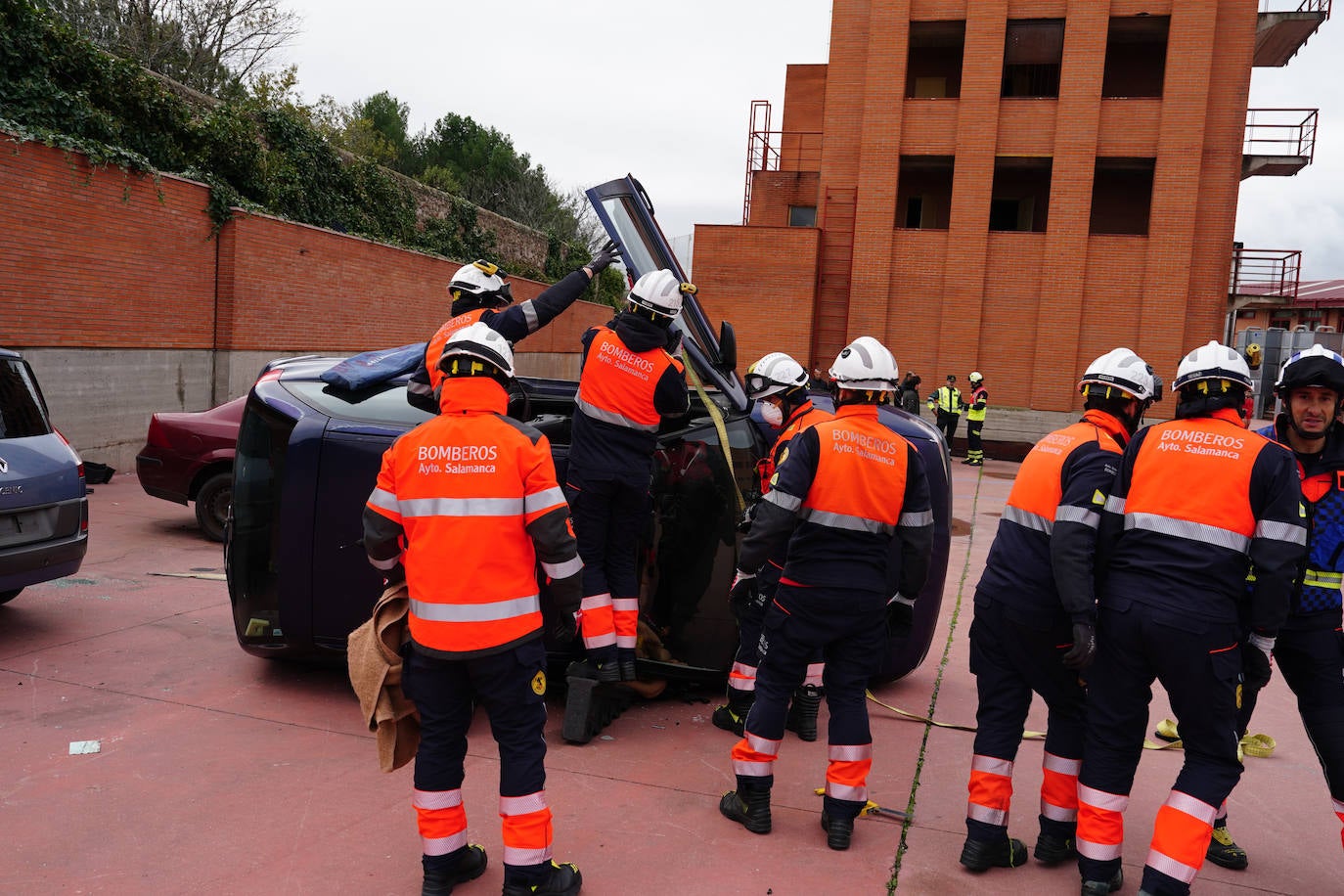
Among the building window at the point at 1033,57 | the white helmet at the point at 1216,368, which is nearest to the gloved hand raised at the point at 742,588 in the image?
the white helmet at the point at 1216,368

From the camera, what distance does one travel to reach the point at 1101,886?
10.8ft

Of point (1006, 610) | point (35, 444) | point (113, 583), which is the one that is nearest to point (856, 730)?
point (1006, 610)

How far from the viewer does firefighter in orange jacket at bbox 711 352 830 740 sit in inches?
177

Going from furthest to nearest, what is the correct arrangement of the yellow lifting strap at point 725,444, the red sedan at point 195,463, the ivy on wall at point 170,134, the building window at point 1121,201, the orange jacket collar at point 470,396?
the building window at point 1121,201 → the ivy on wall at point 170,134 → the red sedan at point 195,463 → the yellow lifting strap at point 725,444 → the orange jacket collar at point 470,396

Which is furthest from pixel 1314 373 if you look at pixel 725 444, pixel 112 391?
pixel 112 391

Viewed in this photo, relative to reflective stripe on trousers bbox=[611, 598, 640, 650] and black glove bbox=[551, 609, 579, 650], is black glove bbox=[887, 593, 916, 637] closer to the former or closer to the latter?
reflective stripe on trousers bbox=[611, 598, 640, 650]

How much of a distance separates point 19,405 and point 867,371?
5300 mm

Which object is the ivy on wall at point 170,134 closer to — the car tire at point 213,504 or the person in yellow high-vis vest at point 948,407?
the car tire at point 213,504

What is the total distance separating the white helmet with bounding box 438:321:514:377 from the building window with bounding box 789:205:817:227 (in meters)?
24.0

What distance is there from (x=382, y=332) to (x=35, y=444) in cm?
1465

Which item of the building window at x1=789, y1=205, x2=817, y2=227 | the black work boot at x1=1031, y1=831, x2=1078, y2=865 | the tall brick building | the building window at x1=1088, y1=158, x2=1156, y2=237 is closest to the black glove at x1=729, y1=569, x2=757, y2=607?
the black work boot at x1=1031, y1=831, x2=1078, y2=865

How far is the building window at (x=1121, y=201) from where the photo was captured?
2275 centimetres

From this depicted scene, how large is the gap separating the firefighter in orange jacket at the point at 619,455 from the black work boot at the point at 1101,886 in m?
2.15

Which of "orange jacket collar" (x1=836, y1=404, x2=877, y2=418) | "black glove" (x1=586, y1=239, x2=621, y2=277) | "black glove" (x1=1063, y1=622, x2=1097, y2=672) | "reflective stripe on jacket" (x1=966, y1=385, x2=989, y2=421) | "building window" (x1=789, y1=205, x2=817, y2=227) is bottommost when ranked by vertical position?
"black glove" (x1=1063, y1=622, x2=1097, y2=672)
